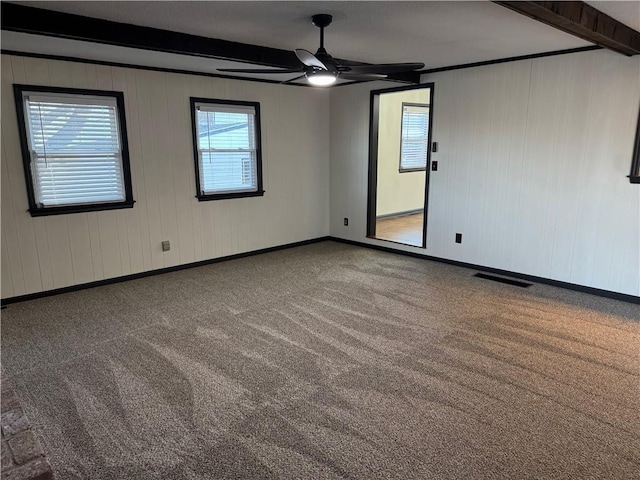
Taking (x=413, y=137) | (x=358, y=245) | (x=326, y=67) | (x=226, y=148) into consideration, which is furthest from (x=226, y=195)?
(x=413, y=137)

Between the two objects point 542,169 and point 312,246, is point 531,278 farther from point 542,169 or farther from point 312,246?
point 312,246

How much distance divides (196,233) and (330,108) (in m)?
2.77

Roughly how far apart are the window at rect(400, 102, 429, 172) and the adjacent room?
2.11 metres

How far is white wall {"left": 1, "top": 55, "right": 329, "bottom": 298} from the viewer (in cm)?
407

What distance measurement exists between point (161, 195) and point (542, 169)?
4.17 metres

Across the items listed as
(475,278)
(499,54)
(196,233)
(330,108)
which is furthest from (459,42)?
(196,233)

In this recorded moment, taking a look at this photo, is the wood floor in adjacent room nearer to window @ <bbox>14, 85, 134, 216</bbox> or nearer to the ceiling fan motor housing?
the ceiling fan motor housing

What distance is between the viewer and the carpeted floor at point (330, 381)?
2.08 meters

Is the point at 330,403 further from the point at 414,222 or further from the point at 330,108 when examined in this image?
the point at 414,222

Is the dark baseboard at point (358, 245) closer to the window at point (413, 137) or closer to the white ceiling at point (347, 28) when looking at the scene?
the white ceiling at point (347, 28)

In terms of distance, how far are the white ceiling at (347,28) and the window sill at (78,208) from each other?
143cm

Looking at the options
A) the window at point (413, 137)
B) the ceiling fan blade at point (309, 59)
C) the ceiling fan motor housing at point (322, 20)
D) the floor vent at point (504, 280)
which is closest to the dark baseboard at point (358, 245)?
the floor vent at point (504, 280)

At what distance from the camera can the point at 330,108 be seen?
21.2 ft

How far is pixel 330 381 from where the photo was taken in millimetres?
2746
